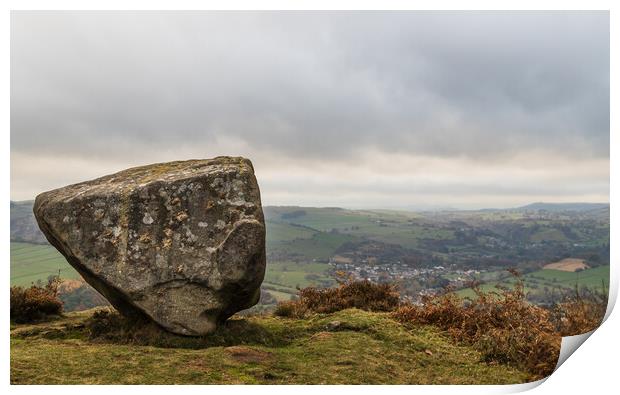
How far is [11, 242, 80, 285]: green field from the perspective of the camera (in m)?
25.0

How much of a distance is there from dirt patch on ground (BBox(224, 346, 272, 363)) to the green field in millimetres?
17111

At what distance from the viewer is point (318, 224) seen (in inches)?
3346

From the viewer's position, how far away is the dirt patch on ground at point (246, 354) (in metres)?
9.64

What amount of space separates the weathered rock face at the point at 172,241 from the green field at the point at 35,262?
48.7 ft

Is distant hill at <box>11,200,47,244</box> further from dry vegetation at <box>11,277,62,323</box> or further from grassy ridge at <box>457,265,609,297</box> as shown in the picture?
grassy ridge at <box>457,265,609,297</box>

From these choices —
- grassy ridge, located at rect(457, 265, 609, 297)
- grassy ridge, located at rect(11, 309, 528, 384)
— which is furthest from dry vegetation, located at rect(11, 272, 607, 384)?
grassy ridge, located at rect(457, 265, 609, 297)

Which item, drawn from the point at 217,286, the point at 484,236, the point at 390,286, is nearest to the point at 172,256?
the point at 217,286

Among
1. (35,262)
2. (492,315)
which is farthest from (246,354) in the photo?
(35,262)

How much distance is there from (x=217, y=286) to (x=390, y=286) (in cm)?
610

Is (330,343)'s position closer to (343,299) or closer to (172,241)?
(343,299)

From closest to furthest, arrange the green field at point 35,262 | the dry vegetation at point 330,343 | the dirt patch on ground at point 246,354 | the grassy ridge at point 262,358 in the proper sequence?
1. the grassy ridge at point 262,358
2. the dry vegetation at point 330,343
3. the dirt patch on ground at point 246,354
4. the green field at point 35,262

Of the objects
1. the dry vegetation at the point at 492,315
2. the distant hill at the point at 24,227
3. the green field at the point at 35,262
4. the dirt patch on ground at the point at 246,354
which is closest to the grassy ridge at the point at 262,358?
the dirt patch on ground at the point at 246,354

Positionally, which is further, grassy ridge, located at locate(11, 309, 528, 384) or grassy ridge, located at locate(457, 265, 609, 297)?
grassy ridge, located at locate(457, 265, 609, 297)

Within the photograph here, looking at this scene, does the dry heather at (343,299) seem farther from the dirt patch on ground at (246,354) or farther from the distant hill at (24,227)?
the distant hill at (24,227)
